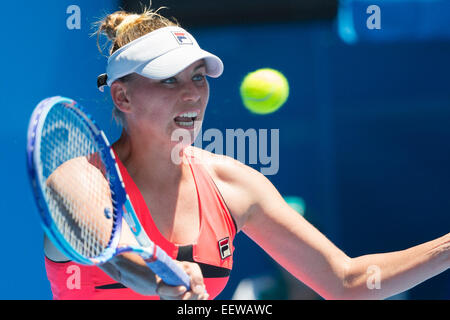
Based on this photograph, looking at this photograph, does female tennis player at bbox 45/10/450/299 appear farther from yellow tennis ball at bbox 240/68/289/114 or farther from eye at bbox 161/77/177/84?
yellow tennis ball at bbox 240/68/289/114

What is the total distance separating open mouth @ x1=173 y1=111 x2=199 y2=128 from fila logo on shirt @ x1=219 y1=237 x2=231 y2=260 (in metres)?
0.32

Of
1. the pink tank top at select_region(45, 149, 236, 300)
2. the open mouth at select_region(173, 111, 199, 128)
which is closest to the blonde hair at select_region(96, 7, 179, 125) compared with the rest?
the open mouth at select_region(173, 111, 199, 128)

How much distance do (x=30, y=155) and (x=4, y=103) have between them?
96 cm

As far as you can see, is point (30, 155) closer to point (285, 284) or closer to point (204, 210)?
point (204, 210)

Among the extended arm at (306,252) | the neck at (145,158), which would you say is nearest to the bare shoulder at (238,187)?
the extended arm at (306,252)

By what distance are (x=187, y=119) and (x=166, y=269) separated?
1.43 ft

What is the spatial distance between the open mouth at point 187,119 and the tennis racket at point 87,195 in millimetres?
224

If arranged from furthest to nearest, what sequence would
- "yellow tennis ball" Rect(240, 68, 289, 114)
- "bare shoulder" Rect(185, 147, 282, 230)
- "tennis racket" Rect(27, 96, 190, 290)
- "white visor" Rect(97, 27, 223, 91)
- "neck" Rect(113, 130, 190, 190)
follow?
"yellow tennis ball" Rect(240, 68, 289, 114), "bare shoulder" Rect(185, 147, 282, 230), "neck" Rect(113, 130, 190, 190), "white visor" Rect(97, 27, 223, 91), "tennis racket" Rect(27, 96, 190, 290)

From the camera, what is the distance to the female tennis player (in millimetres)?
1532

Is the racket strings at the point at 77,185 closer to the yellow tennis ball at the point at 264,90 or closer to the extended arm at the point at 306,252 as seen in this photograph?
the extended arm at the point at 306,252

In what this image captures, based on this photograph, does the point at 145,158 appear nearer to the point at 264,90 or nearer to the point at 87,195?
the point at 87,195

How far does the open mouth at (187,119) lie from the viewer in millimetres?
1546

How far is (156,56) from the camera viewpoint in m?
1.50

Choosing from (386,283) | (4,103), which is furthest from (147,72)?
(386,283)
